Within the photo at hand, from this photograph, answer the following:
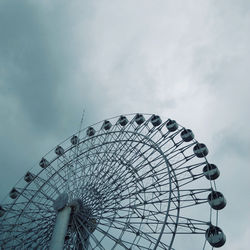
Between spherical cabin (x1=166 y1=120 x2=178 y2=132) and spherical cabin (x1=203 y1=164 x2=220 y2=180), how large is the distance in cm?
382

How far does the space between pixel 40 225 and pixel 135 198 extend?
741 cm

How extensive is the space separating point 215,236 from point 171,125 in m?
8.38

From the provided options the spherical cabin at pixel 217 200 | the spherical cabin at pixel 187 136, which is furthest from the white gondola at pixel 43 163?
the spherical cabin at pixel 217 200

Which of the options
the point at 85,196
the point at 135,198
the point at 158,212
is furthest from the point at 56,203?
the point at 158,212

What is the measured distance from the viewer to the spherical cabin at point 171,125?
21938 millimetres

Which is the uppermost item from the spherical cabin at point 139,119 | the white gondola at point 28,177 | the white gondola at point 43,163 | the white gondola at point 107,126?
the white gondola at point 107,126

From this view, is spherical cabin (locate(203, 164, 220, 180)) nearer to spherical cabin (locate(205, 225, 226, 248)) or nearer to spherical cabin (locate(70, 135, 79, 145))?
spherical cabin (locate(205, 225, 226, 248))

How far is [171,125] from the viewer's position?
2223 centimetres

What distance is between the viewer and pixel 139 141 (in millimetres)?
21109

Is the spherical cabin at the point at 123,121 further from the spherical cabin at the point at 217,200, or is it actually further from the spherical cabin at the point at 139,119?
the spherical cabin at the point at 217,200

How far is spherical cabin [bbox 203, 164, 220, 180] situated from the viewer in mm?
18875

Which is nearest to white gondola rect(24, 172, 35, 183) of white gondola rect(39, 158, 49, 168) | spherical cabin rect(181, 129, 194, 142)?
white gondola rect(39, 158, 49, 168)

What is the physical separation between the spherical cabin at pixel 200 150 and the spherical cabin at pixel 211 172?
1.21 meters

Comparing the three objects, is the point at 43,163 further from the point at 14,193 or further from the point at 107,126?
the point at 107,126
